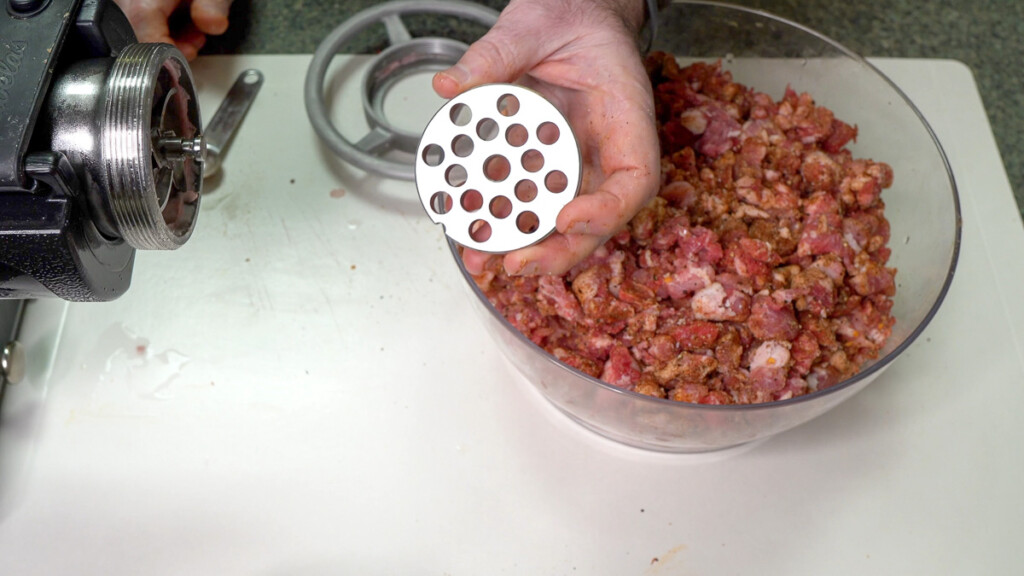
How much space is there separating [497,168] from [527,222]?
0.07 metres

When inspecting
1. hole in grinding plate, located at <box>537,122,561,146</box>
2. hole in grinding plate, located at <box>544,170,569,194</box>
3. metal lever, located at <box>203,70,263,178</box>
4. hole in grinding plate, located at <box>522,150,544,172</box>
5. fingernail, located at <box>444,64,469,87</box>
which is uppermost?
fingernail, located at <box>444,64,469,87</box>

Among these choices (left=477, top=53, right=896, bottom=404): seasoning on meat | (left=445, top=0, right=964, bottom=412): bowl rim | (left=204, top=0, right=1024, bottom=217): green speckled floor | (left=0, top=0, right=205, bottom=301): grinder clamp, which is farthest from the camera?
(left=204, top=0, right=1024, bottom=217): green speckled floor

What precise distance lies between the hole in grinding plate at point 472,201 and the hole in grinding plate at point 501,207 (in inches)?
0.6

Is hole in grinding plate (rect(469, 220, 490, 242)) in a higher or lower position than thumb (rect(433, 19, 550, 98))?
lower

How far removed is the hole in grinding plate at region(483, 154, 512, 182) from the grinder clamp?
293 millimetres

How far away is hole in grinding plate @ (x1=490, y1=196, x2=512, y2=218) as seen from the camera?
2.68 ft

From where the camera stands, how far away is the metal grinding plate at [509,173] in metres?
0.79

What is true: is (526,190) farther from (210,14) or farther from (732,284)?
(210,14)

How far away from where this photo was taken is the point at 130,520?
0.92 meters

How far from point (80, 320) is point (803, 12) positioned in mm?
1340

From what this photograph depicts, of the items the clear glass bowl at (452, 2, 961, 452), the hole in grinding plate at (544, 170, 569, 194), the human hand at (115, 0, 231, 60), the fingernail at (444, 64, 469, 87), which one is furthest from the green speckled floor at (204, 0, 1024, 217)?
the hole in grinding plate at (544, 170, 569, 194)

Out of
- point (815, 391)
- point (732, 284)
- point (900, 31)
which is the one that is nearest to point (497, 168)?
point (732, 284)

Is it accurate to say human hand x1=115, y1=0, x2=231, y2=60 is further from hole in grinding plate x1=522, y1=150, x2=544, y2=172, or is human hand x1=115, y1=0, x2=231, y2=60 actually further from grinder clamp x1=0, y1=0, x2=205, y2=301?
hole in grinding plate x1=522, y1=150, x2=544, y2=172

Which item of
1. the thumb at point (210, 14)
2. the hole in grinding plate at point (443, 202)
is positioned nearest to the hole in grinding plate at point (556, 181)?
the hole in grinding plate at point (443, 202)
